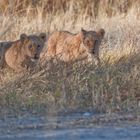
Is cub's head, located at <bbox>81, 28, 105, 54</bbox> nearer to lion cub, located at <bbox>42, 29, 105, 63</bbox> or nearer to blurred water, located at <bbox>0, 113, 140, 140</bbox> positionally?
lion cub, located at <bbox>42, 29, 105, 63</bbox>

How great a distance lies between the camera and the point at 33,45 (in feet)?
36.9

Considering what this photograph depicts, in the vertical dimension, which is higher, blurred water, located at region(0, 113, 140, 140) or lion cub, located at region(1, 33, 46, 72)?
lion cub, located at region(1, 33, 46, 72)

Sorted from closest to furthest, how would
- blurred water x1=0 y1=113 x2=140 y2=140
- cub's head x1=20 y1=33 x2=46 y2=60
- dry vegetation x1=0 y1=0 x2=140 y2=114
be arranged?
blurred water x1=0 y1=113 x2=140 y2=140 < dry vegetation x1=0 y1=0 x2=140 y2=114 < cub's head x1=20 y1=33 x2=46 y2=60

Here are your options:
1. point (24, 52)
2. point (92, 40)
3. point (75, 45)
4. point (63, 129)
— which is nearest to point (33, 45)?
point (24, 52)

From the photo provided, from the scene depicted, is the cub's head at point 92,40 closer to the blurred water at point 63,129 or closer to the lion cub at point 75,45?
the lion cub at point 75,45

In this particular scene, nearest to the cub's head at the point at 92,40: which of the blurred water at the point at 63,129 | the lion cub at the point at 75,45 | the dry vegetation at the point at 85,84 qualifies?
the lion cub at the point at 75,45

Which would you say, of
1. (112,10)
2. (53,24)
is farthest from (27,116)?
(112,10)

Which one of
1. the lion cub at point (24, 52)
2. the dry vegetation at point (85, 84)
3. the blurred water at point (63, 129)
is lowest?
the blurred water at point (63, 129)

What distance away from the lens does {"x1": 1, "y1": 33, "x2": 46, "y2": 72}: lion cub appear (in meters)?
11.2

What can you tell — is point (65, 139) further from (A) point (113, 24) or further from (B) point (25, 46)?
(A) point (113, 24)

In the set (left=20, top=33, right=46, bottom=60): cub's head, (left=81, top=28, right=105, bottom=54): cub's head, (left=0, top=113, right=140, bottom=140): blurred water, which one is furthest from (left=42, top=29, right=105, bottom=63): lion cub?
(left=0, top=113, right=140, bottom=140): blurred water

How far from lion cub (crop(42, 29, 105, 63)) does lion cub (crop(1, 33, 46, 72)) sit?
0.25 metres

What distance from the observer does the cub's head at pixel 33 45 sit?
11188 mm

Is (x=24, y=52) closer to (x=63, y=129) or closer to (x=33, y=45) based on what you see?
(x=33, y=45)
